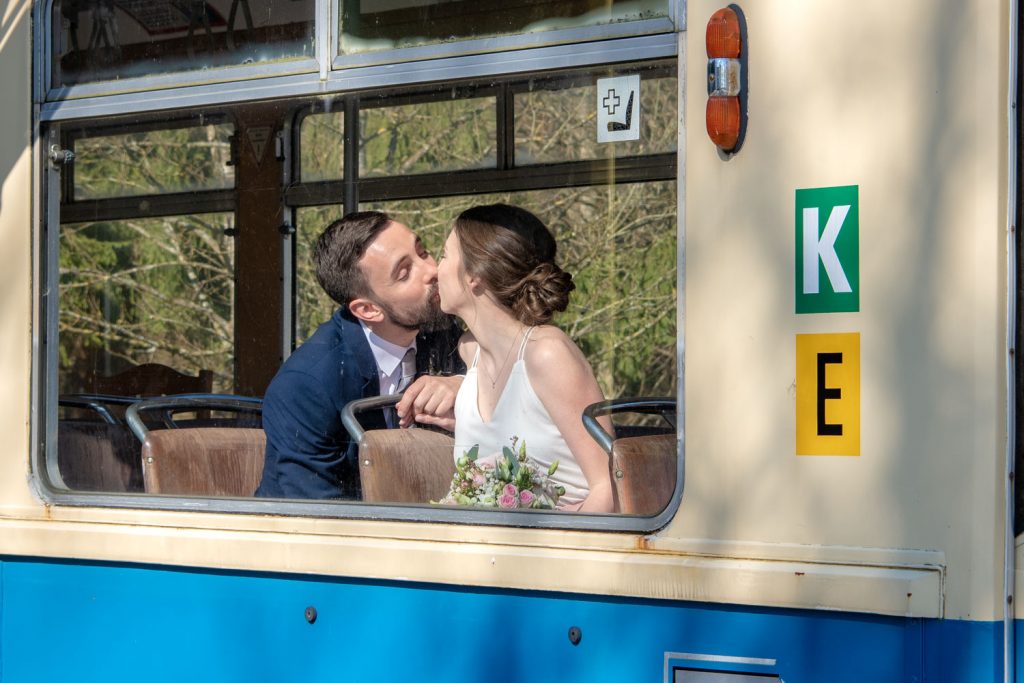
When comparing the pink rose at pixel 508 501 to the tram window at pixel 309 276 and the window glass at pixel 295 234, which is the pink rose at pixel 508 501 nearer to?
the window glass at pixel 295 234

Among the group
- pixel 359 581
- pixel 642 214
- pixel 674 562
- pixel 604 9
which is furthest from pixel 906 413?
pixel 359 581

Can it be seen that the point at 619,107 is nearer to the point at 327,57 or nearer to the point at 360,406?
the point at 327,57

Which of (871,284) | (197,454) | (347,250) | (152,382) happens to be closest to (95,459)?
(197,454)

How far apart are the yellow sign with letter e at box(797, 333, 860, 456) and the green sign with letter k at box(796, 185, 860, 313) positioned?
5 centimetres

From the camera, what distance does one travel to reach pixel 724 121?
203 centimetres

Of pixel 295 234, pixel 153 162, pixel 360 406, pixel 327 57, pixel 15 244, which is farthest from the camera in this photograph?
pixel 153 162

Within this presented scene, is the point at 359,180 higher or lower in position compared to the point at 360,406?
higher

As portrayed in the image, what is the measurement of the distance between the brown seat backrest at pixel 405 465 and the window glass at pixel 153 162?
3.13 feet

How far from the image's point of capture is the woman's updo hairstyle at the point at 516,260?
248 cm

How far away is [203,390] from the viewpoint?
3.47 m

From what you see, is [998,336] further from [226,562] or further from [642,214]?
[226,562]

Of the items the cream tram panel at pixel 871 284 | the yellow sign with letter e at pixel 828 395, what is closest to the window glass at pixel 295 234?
the cream tram panel at pixel 871 284

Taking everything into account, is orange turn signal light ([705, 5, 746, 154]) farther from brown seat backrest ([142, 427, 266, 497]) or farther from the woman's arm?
brown seat backrest ([142, 427, 266, 497])

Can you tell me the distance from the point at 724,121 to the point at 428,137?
3.23ft
